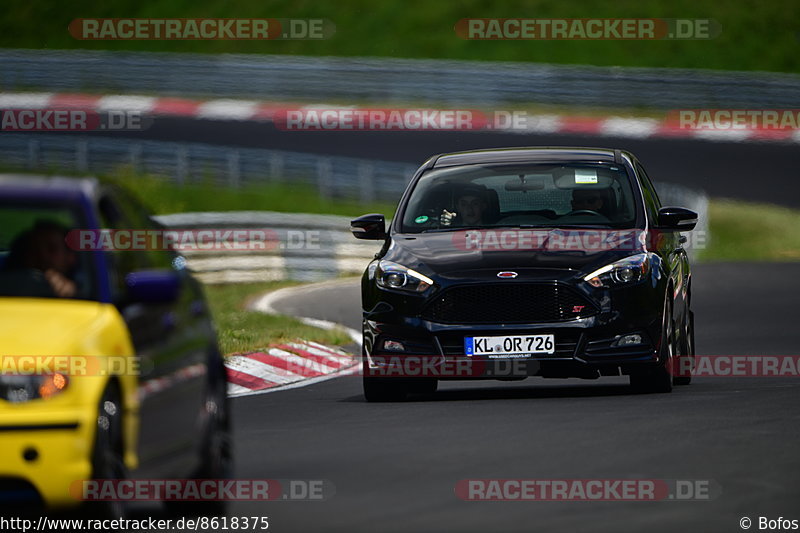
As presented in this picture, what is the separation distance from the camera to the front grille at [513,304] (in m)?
12.6

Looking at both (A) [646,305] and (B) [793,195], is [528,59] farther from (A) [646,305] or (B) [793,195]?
(A) [646,305]

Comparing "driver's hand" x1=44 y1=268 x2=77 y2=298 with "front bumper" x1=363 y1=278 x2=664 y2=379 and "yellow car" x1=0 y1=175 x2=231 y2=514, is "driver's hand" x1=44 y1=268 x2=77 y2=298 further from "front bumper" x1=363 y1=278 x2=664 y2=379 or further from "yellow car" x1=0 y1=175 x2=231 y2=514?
"front bumper" x1=363 y1=278 x2=664 y2=379

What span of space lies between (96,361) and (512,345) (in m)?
5.98

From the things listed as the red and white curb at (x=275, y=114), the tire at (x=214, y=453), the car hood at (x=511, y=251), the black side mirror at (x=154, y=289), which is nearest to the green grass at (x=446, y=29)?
the red and white curb at (x=275, y=114)

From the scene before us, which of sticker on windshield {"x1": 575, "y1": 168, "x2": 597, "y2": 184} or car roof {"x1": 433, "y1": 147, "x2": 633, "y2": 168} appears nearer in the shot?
sticker on windshield {"x1": 575, "y1": 168, "x2": 597, "y2": 184}

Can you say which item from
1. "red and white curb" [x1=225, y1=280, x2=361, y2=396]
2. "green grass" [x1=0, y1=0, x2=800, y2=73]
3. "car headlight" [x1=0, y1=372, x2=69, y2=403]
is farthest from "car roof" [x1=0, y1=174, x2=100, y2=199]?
"green grass" [x1=0, y1=0, x2=800, y2=73]

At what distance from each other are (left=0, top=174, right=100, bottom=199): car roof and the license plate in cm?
501

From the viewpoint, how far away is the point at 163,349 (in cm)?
779

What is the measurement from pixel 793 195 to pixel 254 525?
2748cm

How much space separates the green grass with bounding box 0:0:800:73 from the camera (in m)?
42.7

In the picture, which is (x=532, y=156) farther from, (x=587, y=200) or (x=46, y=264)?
(x=46, y=264)

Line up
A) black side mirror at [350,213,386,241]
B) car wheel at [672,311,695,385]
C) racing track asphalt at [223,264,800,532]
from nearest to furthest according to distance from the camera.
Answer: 1. racing track asphalt at [223,264,800,532]
2. black side mirror at [350,213,386,241]
3. car wheel at [672,311,695,385]

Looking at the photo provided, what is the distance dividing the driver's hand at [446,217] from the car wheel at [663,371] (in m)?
1.62

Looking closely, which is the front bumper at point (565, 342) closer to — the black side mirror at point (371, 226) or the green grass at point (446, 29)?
the black side mirror at point (371, 226)
